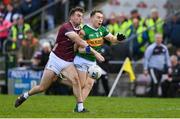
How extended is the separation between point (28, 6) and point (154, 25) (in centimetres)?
649

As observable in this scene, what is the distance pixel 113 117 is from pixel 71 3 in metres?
16.0

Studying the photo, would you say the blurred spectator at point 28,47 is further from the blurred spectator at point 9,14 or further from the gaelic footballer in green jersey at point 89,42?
the gaelic footballer in green jersey at point 89,42

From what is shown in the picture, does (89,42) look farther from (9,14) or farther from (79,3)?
(79,3)

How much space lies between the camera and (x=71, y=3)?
98.7 feet

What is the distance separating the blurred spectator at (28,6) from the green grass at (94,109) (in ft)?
33.8

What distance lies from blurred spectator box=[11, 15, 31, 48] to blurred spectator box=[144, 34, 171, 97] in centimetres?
569

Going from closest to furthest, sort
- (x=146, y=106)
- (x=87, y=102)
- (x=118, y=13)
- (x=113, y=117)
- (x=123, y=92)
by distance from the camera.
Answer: (x=113, y=117) < (x=146, y=106) < (x=87, y=102) < (x=123, y=92) < (x=118, y=13)

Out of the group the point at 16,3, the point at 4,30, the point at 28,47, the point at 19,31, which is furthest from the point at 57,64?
the point at 16,3

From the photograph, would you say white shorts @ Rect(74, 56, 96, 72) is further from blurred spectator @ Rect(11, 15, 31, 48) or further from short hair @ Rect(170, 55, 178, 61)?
blurred spectator @ Rect(11, 15, 31, 48)

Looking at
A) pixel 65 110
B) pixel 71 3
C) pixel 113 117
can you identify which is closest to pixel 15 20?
pixel 71 3

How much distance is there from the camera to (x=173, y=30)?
25859mm

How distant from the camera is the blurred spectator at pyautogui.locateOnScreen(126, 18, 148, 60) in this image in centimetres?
2612

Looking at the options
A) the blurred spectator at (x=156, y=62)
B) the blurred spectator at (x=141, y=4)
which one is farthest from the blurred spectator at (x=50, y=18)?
the blurred spectator at (x=156, y=62)

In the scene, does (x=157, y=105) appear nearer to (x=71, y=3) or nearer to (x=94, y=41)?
(x=94, y=41)
